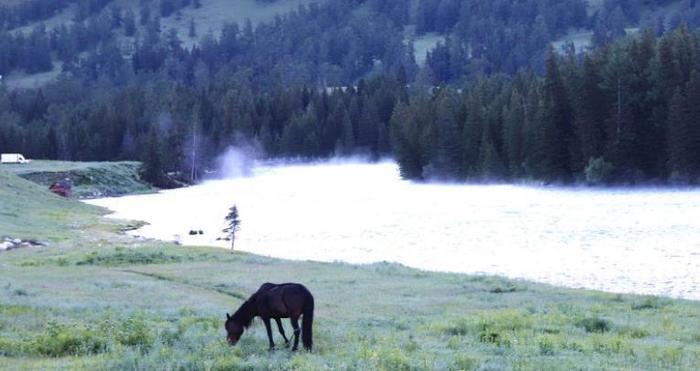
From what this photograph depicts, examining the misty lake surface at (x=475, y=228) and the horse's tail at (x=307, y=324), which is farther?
the misty lake surface at (x=475, y=228)

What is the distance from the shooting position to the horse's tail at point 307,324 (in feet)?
60.4

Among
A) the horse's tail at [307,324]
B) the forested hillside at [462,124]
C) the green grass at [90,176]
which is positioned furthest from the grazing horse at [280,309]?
the green grass at [90,176]

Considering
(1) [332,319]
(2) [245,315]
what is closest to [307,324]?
(2) [245,315]

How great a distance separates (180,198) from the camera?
107938 mm

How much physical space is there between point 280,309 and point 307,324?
59cm

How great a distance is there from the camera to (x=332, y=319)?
25703 mm

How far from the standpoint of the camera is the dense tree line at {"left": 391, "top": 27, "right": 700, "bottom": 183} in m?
87.5

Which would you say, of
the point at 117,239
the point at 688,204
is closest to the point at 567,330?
the point at 117,239

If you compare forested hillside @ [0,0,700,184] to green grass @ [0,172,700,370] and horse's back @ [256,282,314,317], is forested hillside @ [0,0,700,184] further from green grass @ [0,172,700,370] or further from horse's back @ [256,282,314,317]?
horse's back @ [256,282,314,317]

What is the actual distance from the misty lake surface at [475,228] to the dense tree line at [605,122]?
130 inches

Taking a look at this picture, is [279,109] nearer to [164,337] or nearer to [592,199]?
[592,199]

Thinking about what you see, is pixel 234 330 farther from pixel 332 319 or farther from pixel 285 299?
pixel 332 319

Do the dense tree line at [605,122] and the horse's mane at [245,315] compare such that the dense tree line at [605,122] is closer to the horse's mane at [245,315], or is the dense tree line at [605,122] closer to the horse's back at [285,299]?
the horse's mane at [245,315]

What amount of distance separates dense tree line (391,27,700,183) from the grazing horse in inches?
2845
